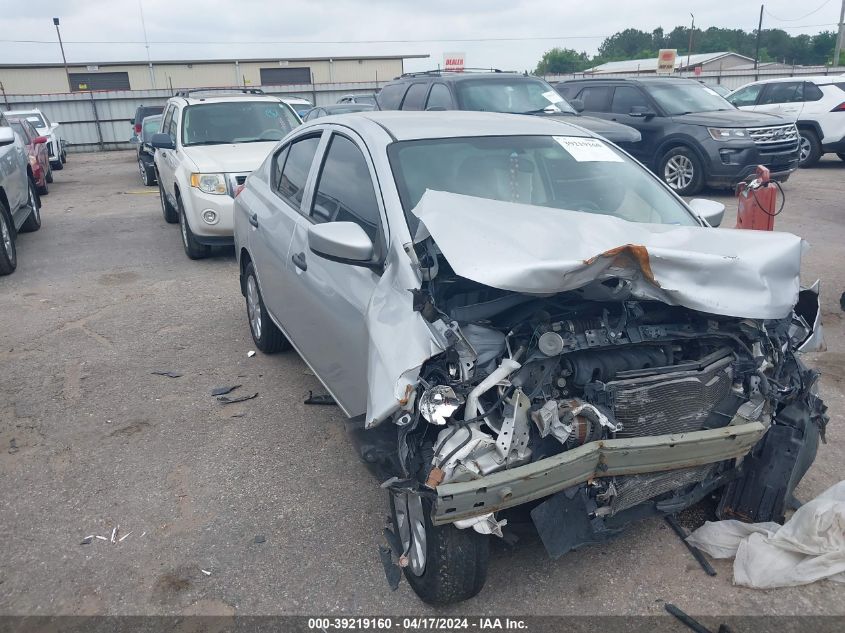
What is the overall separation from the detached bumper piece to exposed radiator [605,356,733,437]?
0.10 metres

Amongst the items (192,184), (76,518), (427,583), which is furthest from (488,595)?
(192,184)

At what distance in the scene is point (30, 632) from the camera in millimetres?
2811

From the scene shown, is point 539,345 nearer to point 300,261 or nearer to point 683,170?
point 300,261

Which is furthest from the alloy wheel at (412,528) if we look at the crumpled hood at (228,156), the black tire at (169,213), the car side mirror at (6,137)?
the black tire at (169,213)

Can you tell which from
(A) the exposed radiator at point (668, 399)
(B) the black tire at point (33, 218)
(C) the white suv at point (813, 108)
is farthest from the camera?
(C) the white suv at point (813, 108)

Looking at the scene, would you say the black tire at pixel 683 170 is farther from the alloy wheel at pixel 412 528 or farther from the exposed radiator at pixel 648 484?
the alloy wheel at pixel 412 528

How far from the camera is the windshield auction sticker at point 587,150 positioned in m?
3.95

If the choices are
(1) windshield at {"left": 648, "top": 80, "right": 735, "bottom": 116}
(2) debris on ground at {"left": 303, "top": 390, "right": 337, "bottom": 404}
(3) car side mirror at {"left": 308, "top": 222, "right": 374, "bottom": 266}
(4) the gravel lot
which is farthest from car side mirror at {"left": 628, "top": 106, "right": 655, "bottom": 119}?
(3) car side mirror at {"left": 308, "top": 222, "right": 374, "bottom": 266}

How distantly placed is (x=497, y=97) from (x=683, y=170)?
142 inches

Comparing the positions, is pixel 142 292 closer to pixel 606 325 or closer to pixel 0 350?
pixel 0 350

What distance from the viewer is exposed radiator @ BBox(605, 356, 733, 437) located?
2.69 metres

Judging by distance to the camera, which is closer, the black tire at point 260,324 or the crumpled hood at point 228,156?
the black tire at point 260,324

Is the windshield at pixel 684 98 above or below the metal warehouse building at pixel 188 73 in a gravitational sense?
below

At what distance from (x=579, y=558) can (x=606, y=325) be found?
44.4 inches
